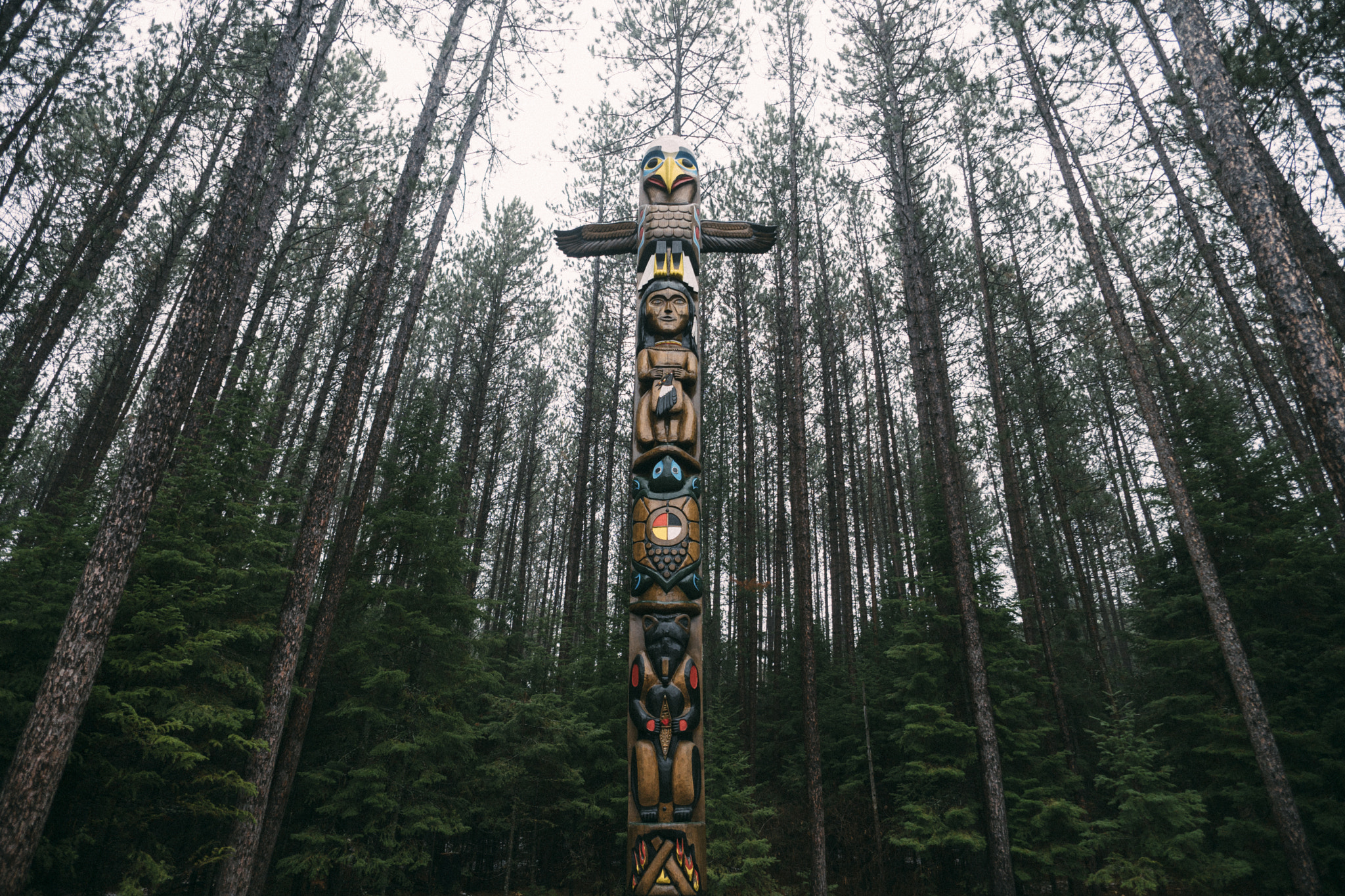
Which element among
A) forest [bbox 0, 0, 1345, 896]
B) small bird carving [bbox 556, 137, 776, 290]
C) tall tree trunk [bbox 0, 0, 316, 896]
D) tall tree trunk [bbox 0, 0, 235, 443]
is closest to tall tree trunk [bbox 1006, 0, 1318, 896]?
forest [bbox 0, 0, 1345, 896]

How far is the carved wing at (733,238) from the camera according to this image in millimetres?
8828

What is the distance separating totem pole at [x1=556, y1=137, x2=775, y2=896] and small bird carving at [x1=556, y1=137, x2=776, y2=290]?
0.02 metres

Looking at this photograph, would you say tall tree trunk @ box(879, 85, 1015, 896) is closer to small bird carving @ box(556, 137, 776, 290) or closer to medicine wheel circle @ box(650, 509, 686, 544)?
small bird carving @ box(556, 137, 776, 290)

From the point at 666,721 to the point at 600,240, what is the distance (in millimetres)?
6746

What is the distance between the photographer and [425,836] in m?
11.4

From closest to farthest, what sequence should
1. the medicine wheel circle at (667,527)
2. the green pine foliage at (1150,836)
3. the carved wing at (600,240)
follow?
the medicine wheel circle at (667,527) < the green pine foliage at (1150,836) < the carved wing at (600,240)

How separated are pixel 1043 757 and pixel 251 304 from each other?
20.5 metres

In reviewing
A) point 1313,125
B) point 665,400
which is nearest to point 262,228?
point 665,400

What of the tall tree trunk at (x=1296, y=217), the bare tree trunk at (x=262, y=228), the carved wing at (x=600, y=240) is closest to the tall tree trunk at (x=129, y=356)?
the bare tree trunk at (x=262, y=228)

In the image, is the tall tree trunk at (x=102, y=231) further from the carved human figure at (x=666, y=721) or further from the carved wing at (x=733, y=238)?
the carved human figure at (x=666, y=721)

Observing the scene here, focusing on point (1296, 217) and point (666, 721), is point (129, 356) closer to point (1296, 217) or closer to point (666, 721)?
point (666, 721)

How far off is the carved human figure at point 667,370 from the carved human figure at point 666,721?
2.10 m

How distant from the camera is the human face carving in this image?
766cm

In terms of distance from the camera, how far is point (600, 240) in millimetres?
9094
